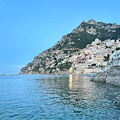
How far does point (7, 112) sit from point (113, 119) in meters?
11.2

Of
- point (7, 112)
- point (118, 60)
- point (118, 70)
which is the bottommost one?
point (7, 112)

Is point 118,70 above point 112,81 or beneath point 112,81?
above

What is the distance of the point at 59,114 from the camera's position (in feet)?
48.0

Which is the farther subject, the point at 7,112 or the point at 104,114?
the point at 7,112

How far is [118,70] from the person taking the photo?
44.0 meters

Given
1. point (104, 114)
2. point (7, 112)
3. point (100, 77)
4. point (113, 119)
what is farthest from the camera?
point (100, 77)

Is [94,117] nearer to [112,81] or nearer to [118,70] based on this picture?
[118,70]

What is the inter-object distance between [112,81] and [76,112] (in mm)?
36929

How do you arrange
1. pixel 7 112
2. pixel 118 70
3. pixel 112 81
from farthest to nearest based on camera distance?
pixel 112 81 → pixel 118 70 → pixel 7 112

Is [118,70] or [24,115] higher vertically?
[118,70]

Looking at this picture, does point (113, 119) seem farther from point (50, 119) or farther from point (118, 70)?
point (118, 70)

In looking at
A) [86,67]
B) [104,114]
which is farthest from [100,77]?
[86,67]

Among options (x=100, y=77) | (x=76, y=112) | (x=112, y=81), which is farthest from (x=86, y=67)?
(x=76, y=112)

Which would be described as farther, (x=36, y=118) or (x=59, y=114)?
(x=59, y=114)
